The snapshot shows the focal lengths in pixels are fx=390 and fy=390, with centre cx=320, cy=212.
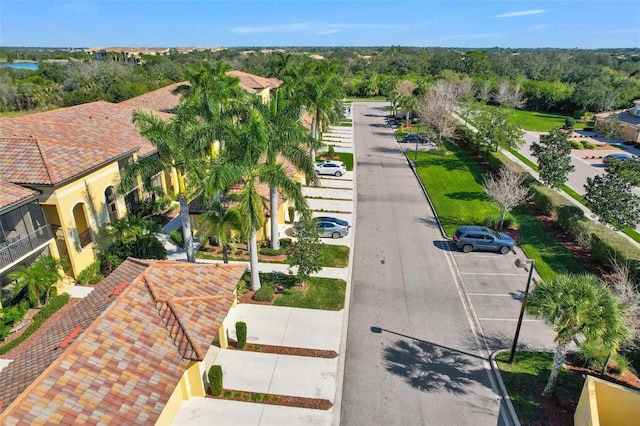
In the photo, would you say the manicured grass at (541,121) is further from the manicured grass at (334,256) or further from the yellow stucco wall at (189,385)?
the yellow stucco wall at (189,385)

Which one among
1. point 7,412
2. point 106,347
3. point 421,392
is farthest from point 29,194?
point 421,392

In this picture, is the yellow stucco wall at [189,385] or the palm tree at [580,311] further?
the yellow stucco wall at [189,385]

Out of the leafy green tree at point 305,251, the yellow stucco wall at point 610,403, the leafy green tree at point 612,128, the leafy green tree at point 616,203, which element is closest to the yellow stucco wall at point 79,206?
the leafy green tree at point 305,251

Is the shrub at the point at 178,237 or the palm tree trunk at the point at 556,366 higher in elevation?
the palm tree trunk at the point at 556,366

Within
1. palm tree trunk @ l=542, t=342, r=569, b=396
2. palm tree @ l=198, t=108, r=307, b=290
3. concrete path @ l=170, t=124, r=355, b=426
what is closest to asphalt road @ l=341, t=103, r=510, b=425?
concrete path @ l=170, t=124, r=355, b=426

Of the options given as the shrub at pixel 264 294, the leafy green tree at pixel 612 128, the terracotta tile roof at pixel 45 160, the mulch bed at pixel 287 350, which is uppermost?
the terracotta tile roof at pixel 45 160

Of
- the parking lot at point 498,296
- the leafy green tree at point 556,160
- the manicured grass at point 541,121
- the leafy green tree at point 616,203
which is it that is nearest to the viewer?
the parking lot at point 498,296
